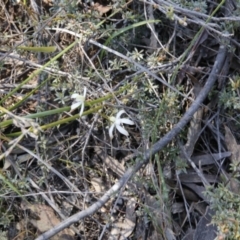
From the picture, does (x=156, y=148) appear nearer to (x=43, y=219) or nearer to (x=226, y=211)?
(x=226, y=211)

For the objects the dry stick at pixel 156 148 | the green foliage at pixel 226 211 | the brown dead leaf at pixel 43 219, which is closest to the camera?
the green foliage at pixel 226 211

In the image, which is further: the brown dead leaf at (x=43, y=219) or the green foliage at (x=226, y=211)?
the brown dead leaf at (x=43, y=219)

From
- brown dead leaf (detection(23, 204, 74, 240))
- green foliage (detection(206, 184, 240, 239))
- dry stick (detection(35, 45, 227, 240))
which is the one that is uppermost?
dry stick (detection(35, 45, 227, 240))

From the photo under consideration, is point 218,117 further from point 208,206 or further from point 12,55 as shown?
point 12,55

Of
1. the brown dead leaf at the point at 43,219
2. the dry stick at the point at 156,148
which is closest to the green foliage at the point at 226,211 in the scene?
the dry stick at the point at 156,148

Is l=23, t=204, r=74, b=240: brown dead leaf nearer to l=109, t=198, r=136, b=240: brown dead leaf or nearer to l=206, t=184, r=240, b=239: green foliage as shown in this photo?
l=109, t=198, r=136, b=240: brown dead leaf

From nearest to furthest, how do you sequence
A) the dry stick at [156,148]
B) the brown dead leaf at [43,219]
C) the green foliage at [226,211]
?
1. the green foliage at [226,211]
2. the dry stick at [156,148]
3. the brown dead leaf at [43,219]

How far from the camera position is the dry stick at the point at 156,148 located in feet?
5.35

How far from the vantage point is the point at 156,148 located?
1712 millimetres

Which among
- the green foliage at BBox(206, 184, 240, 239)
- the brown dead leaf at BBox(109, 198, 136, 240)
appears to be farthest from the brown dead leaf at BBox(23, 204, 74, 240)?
the green foliage at BBox(206, 184, 240, 239)

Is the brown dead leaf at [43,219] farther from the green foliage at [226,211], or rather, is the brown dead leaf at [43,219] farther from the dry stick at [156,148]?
the green foliage at [226,211]

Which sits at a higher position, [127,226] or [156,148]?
[156,148]

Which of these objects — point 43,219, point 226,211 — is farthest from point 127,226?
point 226,211

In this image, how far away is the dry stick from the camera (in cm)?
163
